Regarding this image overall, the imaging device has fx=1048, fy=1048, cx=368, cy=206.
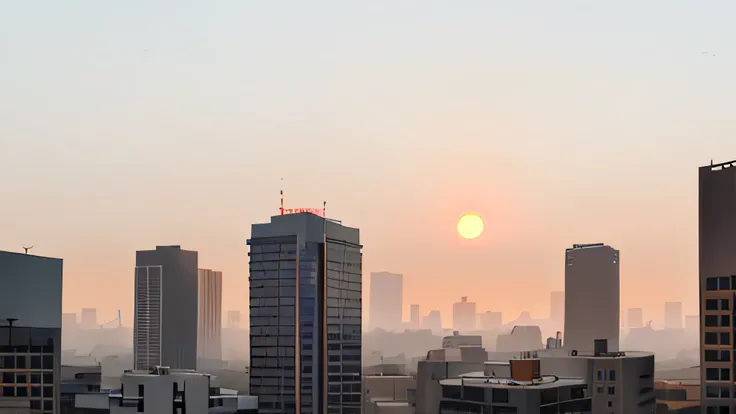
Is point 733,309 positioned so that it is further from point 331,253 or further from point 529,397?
point 331,253

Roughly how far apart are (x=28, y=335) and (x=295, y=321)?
45052 mm

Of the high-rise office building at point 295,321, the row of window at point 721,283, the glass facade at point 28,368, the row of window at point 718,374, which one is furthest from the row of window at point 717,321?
the glass facade at point 28,368

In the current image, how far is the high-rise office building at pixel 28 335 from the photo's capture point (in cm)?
16775

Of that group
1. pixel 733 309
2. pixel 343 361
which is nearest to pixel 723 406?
pixel 733 309

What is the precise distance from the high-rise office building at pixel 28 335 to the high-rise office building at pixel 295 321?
3444cm

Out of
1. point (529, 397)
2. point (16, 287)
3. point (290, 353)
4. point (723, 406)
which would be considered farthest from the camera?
point (290, 353)

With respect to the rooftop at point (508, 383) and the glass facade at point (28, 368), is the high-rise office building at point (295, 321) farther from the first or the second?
the rooftop at point (508, 383)

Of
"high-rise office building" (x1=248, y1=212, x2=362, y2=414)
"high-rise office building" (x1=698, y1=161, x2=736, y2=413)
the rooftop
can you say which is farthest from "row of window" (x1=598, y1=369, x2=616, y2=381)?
"high-rise office building" (x1=248, y1=212, x2=362, y2=414)

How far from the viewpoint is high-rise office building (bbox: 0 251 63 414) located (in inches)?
6604

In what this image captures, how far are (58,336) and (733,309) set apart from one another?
4403 inches

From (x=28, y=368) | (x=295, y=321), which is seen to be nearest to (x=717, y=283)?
(x=295, y=321)

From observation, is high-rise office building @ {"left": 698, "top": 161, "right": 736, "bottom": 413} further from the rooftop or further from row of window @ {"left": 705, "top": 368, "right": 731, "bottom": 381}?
the rooftop

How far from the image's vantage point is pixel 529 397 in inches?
5620

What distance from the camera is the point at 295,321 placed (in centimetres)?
18575
